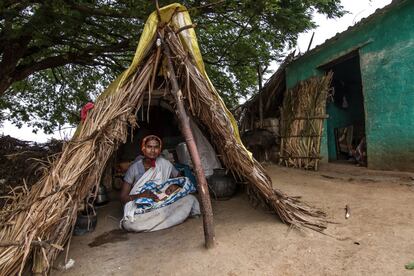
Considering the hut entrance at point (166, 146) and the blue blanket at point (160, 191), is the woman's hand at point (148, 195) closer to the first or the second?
the blue blanket at point (160, 191)

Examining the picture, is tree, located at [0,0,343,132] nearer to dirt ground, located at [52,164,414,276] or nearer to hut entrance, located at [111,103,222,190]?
hut entrance, located at [111,103,222,190]

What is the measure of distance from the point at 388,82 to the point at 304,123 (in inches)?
63.5

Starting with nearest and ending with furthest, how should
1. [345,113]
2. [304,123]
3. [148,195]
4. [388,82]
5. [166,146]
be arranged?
[148,195], [388,82], [166,146], [304,123], [345,113]

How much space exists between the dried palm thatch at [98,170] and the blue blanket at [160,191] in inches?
28.0

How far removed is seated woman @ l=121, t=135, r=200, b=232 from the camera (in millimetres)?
3430

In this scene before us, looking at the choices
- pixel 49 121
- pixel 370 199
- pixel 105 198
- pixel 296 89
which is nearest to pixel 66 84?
pixel 49 121

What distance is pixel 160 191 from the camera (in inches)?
145

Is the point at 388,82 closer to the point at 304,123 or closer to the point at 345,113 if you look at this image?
the point at 304,123

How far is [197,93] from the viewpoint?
3.18 metres

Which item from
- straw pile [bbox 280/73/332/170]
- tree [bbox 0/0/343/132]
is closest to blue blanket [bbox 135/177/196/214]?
tree [bbox 0/0/343/132]

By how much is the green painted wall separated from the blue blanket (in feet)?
11.1

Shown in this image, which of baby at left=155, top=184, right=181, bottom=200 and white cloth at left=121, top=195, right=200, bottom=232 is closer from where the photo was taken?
white cloth at left=121, top=195, right=200, bottom=232

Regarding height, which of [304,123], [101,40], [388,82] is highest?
[101,40]

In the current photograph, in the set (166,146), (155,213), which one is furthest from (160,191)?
(166,146)
